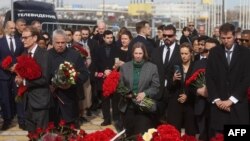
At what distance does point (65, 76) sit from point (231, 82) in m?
2.53

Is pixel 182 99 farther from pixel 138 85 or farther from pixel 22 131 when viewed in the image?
pixel 22 131

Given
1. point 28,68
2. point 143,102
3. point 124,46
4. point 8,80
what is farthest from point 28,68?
point 124,46

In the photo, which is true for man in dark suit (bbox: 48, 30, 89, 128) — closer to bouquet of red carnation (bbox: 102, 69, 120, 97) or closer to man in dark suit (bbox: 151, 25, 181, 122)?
bouquet of red carnation (bbox: 102, 69, 120, 97)

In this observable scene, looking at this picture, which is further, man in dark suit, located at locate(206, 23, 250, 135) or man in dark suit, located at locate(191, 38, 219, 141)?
man in dark suit, located at locate(191, 38, 219, 141)

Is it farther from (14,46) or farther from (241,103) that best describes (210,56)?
(14,46)

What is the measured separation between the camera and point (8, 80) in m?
9.30

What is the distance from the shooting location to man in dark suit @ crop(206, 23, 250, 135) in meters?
6.13

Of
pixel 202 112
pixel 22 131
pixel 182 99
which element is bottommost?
pixel 22 131

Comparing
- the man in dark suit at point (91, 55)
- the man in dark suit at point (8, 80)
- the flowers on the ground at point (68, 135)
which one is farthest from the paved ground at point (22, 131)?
the flowers on the ground at point (68, 135)

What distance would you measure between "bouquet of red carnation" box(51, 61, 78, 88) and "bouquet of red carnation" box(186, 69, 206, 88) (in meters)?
1.73

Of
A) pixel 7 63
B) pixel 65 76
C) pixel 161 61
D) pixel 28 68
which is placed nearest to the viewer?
pixel 28 68

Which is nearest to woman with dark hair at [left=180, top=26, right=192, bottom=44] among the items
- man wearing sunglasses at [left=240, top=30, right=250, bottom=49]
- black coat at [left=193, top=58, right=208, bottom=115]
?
man wearing sunglasses at [left=240, top=30, right=250, bottom=49]

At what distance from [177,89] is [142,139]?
12.2 ft

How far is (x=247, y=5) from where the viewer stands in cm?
2278
